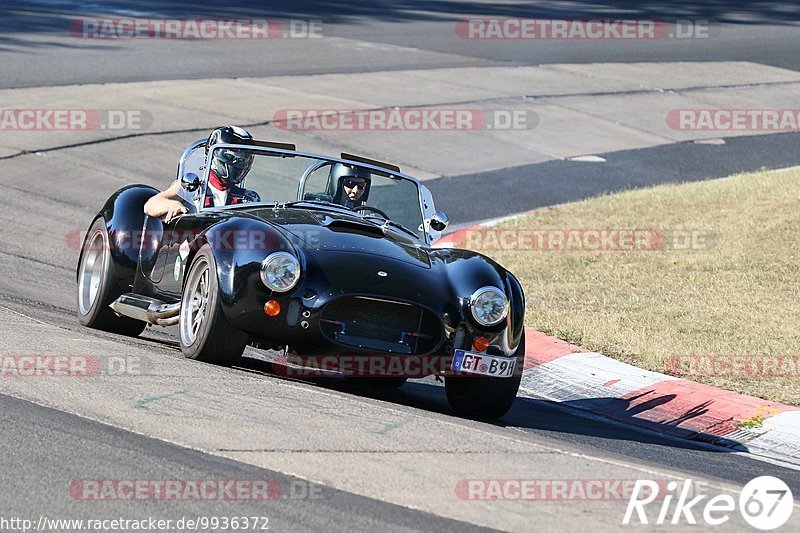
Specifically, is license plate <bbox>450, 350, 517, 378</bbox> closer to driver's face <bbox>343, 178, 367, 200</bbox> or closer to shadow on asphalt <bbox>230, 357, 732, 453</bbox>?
shadow on asphalt <bbox>230, 357, 732, 453</bbox>

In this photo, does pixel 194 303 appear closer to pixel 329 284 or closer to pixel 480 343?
pixel 329 284

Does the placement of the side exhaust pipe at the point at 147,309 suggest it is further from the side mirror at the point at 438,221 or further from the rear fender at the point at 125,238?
the side mirror at the point at 438,221

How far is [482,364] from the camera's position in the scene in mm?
7355

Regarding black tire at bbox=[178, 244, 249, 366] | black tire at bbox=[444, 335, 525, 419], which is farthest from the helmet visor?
black tire at bbox=[444, 335, 525, 419]

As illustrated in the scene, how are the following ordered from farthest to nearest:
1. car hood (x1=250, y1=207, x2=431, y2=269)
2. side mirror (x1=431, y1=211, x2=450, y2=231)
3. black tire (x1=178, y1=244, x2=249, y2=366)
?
side mirror (x1=431, y1=211, x2=450, y2=231) < car hood (x1=250, y1=207, x2=431, y2=269) < black tire (x1=178, y1=244, x2=249, y2=366)

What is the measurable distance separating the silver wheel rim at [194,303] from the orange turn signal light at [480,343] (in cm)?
153

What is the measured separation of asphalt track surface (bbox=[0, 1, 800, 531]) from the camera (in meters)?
5.00

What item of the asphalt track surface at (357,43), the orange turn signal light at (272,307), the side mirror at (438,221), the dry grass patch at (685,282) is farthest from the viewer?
the asphalt track surface at (357,43)

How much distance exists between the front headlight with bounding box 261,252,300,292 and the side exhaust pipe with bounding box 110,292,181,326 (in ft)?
3.64

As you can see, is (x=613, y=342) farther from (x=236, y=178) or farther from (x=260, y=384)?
(x=260, y=384)

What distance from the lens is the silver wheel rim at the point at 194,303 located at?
297 inches

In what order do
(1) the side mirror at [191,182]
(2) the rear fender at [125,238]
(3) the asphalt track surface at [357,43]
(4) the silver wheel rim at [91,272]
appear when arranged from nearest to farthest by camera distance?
1. (1) the side mirror at [191,182]
2. (2) the rear fender at [125,238]
3. (4) the silver wheel rim at [91,272]
4. (3) the asphalt track surface at [357,43]

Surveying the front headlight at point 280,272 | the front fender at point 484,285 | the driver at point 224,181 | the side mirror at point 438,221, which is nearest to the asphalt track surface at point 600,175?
the side mirror at point 438,221

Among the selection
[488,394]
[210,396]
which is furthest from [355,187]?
[210,396]
